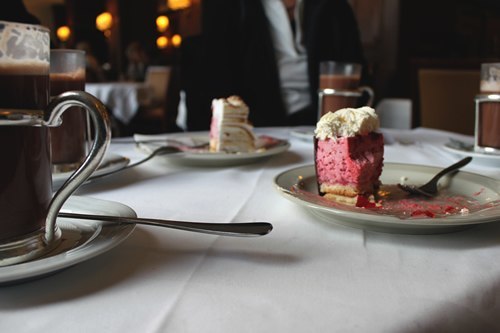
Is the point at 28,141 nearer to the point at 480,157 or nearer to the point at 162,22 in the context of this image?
the point at 480,157

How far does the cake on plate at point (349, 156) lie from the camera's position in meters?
0.63

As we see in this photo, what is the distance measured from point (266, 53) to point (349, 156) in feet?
6.48

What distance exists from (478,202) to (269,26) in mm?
2159

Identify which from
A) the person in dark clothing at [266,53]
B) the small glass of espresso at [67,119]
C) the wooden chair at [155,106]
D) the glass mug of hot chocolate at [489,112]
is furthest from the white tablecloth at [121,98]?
the glass mug of hot chocolate at [489,112]

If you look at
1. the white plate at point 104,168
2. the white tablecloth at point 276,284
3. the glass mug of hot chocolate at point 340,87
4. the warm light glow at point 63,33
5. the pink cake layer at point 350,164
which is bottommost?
the white tablecloth at point 276,284

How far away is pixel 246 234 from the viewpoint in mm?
444

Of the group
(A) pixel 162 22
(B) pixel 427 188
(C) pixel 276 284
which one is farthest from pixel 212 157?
(A) pixel 162 22

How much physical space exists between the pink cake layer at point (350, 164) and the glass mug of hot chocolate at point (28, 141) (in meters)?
0.33

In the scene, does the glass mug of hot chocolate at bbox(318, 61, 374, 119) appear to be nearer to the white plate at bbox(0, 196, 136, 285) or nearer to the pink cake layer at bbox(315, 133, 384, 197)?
the pink cake layer at bbox(315, 133, 384, 197)

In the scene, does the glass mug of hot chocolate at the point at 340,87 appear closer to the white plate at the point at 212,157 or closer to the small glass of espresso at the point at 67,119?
the white plate at the point at 212,157

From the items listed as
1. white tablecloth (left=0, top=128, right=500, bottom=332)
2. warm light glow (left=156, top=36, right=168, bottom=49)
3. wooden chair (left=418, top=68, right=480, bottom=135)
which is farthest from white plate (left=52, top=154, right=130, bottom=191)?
warm light glow (left=156, top=36, right=168, bottom=49)

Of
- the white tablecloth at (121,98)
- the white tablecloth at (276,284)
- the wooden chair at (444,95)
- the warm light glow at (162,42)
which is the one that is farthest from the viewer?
the warm light glow at (162,42)

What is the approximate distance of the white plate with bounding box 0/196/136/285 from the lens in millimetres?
346

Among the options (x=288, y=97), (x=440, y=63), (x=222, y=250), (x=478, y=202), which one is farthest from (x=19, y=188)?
(x=440, y=63)
